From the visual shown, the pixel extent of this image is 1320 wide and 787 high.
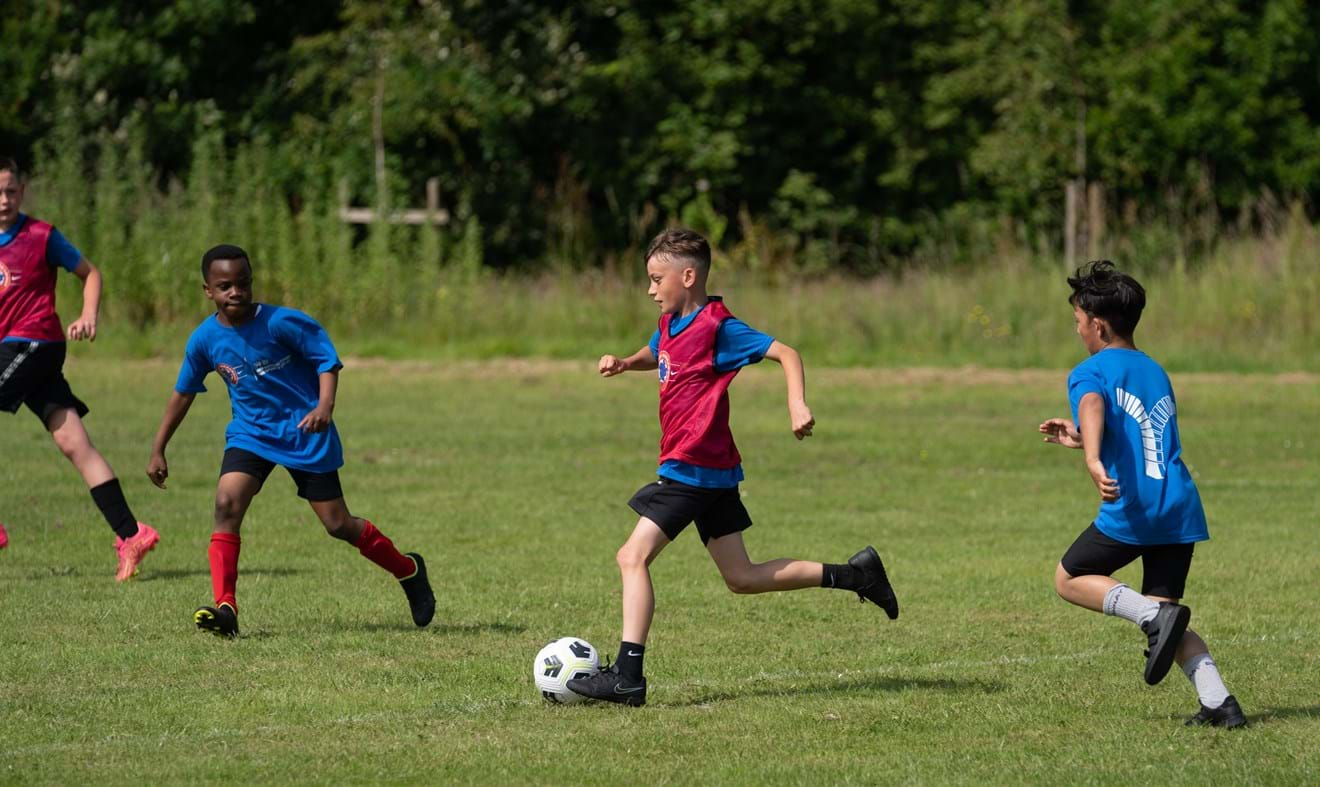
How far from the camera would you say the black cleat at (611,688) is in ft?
20.9

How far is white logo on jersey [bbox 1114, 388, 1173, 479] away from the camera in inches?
241

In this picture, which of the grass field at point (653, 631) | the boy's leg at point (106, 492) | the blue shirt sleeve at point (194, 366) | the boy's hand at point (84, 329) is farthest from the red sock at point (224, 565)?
the boy's hand at point (84, 329)

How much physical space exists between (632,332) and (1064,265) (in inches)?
221

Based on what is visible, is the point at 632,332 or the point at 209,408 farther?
the point at 632,332

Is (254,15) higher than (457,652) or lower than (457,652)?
higher

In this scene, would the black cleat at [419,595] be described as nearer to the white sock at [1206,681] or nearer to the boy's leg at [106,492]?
the boy's leg at [106,492]

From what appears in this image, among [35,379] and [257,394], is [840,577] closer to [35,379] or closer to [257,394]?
[257,394]

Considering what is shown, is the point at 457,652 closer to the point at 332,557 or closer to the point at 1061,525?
the point at 332,557

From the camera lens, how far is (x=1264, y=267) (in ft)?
72.1

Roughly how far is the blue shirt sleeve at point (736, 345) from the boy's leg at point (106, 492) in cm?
374

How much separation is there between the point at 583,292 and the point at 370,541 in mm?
16123

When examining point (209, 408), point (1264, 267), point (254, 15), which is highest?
point (254, 15)

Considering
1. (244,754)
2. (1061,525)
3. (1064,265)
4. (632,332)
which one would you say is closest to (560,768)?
(244,754)

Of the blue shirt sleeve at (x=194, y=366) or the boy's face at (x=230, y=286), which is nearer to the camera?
the boy's face at (x=230, y=286)
